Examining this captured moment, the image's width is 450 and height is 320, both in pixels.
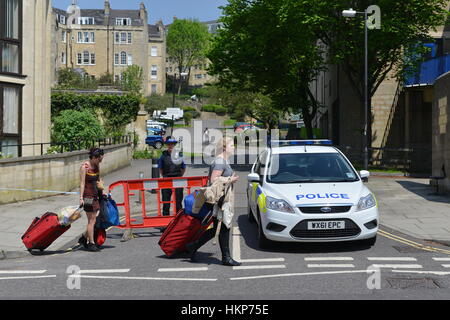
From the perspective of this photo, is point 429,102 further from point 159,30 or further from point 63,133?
point 159,30

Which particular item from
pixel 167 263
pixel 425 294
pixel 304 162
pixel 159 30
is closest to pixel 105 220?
pixel 167 263

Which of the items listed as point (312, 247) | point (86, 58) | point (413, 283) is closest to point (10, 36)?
point (312, 247)

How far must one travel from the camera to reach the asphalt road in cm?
703

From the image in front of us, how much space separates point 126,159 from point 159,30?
76429 mm

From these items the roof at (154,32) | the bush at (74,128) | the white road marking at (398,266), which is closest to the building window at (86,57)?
the roof at (154,32)

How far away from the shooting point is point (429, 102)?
110 feet

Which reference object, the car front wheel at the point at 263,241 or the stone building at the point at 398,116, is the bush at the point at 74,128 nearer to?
the stone building at the point at 398,116

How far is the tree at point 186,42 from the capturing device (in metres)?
113

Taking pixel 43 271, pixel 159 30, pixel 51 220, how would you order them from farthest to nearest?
1. pixel 159 30
2. pixel 51 220
3. pixel 43 271

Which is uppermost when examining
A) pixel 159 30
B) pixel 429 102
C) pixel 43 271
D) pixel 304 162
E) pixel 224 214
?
pixel 159 30

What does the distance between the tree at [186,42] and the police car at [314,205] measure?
103325 mm

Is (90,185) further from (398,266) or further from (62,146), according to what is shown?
(62,146)

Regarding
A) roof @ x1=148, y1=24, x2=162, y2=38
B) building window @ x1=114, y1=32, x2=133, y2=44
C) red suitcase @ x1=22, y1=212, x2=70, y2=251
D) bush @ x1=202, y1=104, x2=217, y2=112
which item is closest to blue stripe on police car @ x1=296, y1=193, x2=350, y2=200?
red suitcase @ x1=22, y1=212, x2=70, y2=251
